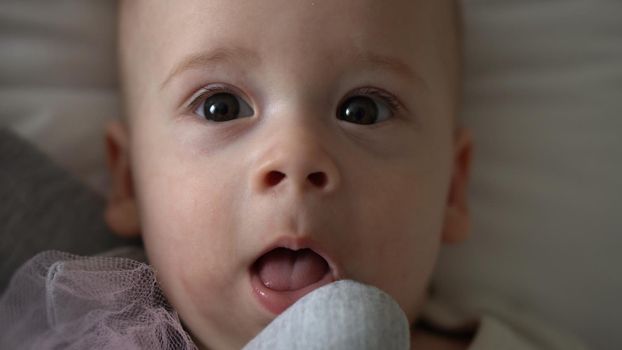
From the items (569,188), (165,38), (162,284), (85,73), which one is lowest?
(162,284)

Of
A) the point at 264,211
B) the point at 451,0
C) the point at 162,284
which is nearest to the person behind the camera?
the point at 264,211

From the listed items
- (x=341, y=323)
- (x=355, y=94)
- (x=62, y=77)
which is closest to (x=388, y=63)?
(x=355, y=94)

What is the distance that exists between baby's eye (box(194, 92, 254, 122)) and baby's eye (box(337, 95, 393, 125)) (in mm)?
131

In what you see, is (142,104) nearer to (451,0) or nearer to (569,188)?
(451,0)

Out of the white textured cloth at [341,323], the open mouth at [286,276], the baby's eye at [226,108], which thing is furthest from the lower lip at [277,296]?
the baby's eye at [226,108]

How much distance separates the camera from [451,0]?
122cm

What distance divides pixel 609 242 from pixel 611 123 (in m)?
0.22

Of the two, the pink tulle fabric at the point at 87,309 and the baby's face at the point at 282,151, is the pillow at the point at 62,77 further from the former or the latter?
the pink tulle fabric at the point at 87,309

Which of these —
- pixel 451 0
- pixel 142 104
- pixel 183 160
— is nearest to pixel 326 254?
pixel 183 160

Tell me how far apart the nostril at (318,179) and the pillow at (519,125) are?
515 mm

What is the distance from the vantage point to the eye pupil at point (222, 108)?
3.44 feet

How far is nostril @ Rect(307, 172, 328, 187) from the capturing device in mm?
946

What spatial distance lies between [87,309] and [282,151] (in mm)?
324

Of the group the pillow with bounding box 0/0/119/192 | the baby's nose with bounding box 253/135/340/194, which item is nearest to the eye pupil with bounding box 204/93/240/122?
the baby's nose with bounding box 253/135/340/194
